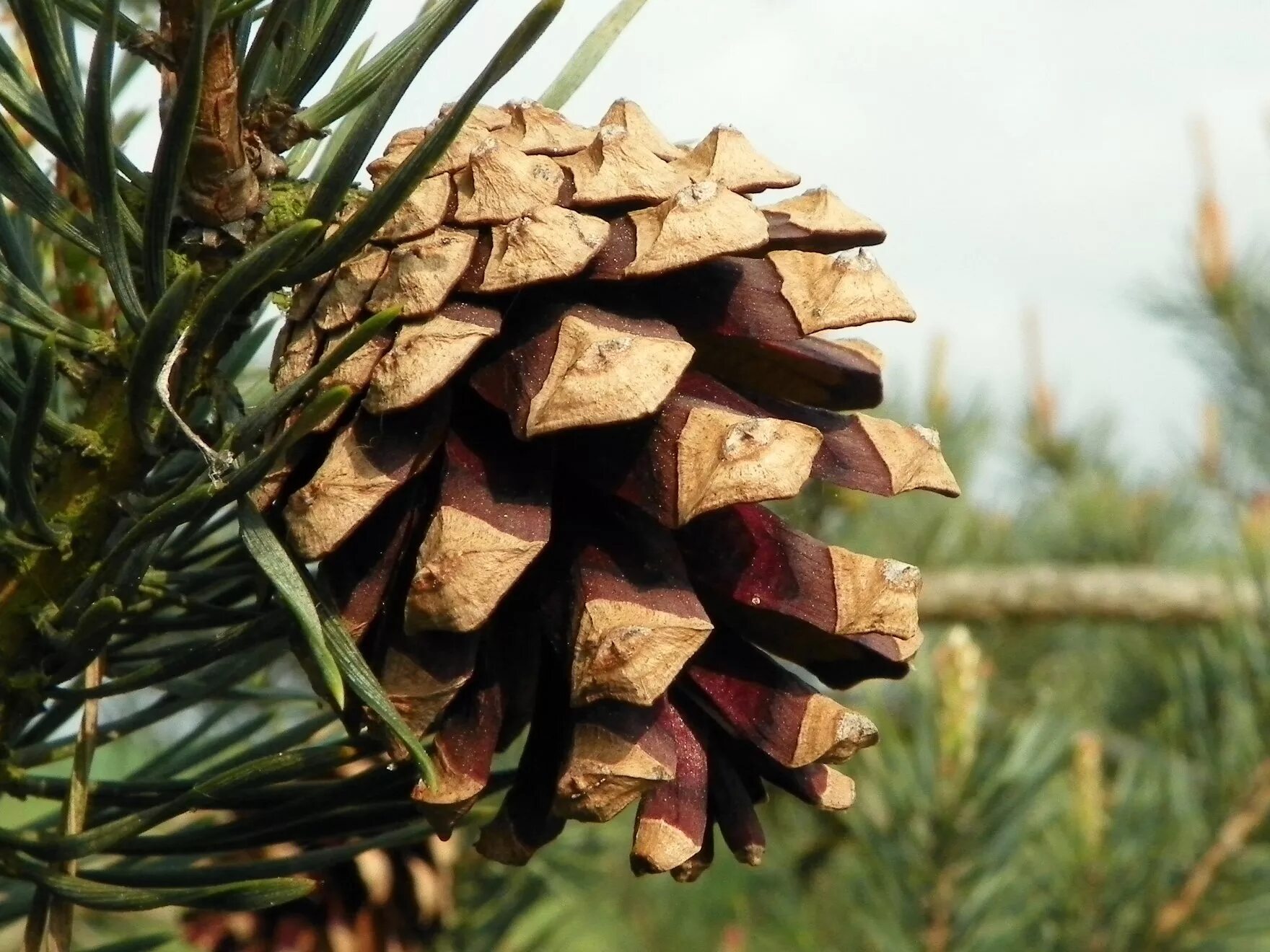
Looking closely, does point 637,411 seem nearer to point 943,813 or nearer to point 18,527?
point 18,527

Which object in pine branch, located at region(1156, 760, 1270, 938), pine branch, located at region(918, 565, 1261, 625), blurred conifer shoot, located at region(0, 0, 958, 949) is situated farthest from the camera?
pine branch, located at region(918, 565, 1261, 625)

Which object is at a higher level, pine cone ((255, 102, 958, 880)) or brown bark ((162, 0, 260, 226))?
brown bark ((162, 0, 260, 226))

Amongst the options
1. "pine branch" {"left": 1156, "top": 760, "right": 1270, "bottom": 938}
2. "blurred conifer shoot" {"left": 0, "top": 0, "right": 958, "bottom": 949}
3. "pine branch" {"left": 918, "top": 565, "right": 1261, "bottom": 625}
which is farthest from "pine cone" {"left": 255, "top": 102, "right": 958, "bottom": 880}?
"pine branch" {"left": 918, "top": 565, "right": 1261, "bottom": 625}

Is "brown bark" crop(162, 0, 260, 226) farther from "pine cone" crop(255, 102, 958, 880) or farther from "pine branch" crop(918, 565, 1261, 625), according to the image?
"pine branch" crop(918, 565, 1261, 625)

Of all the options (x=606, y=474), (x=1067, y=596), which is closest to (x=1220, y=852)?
(x=1067, y=596)

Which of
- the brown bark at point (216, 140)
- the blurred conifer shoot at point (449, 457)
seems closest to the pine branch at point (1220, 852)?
the blurred conifer shoot at point (449, 457)

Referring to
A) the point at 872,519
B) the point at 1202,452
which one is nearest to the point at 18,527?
the point at 872,519

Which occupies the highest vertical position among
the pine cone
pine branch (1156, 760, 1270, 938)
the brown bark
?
the brown bark

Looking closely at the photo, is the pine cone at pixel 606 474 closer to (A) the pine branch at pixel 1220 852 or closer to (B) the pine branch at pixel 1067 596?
(A) the pine branch at pixel 1220 852

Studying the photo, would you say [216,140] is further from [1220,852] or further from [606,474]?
[1220,852]
